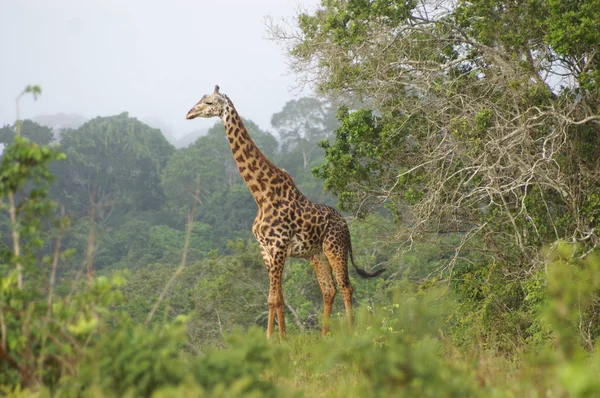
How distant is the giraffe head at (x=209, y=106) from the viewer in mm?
9234

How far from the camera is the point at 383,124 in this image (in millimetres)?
10797

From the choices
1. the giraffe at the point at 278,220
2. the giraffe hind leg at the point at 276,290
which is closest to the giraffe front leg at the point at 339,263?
the giraffe at the point at 278,220

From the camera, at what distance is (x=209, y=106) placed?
9.30 metres

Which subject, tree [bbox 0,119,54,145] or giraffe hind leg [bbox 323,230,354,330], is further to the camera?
tree [bbox 0,119,54,145]

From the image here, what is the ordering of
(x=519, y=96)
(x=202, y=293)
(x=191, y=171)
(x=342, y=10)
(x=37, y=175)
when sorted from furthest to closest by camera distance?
(x=191, y=171)
(x=202, y=293)
(x=342, y=10)
(x=519, y=96)
(x=37, y=175)

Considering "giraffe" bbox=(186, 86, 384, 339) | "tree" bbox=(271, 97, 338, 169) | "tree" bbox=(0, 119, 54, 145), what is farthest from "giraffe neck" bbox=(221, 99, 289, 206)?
"tree" bbox=(271, 97, 338, 169)

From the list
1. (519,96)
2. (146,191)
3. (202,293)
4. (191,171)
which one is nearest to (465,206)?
(519,96)

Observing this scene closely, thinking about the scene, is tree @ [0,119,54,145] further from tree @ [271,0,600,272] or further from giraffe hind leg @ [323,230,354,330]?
giraffe hind leg @ [323,230,354,330]

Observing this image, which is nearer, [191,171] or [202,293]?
[202,293]

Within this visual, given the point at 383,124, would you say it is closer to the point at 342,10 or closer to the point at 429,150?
the point at 429,150

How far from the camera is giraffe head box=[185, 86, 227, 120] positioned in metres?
9.23

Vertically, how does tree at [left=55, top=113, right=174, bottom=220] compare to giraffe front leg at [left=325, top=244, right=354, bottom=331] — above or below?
above

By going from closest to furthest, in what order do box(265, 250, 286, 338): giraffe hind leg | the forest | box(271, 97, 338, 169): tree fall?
1. the forest
2. box(265, 250, 286, 338): giraffe hind leg
3. box(271, 97, 338, 169): tree

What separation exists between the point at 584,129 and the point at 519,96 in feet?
3.19
